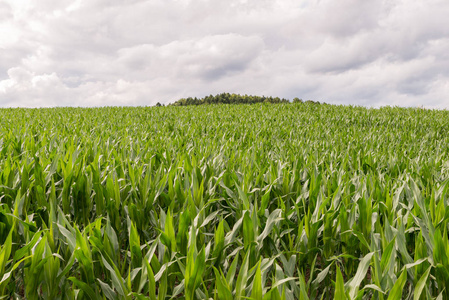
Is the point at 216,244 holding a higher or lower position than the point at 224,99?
lower

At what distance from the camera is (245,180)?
9.70 feet

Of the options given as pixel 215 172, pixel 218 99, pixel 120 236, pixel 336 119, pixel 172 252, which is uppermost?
pixel 218 99

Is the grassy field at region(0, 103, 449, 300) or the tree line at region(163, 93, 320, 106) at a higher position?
the tree line at region(163, 93, 320, 106)

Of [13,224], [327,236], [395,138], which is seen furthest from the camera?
[395,138]

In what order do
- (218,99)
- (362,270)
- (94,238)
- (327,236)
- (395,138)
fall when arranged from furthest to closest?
(218,99)
(395,138)
(327,236)
(94,238)
(362,270)

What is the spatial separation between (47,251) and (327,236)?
183 cm

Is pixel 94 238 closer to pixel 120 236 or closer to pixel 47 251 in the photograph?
pixel 47 251

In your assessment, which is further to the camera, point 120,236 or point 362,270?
point 120,236

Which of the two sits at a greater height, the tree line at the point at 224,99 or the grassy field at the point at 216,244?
the tree line at the point at 224,99

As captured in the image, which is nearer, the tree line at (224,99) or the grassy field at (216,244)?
the grassy field at (216,244)

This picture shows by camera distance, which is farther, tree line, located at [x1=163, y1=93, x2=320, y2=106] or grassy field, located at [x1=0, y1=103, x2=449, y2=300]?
tree line, located at [x1=163, y1=93, x2=320, y2=106]

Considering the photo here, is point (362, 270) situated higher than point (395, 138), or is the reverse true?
point (395, 138)

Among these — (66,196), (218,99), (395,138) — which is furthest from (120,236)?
(218,99)

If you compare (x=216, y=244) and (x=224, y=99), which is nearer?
(x=216, y=244)
